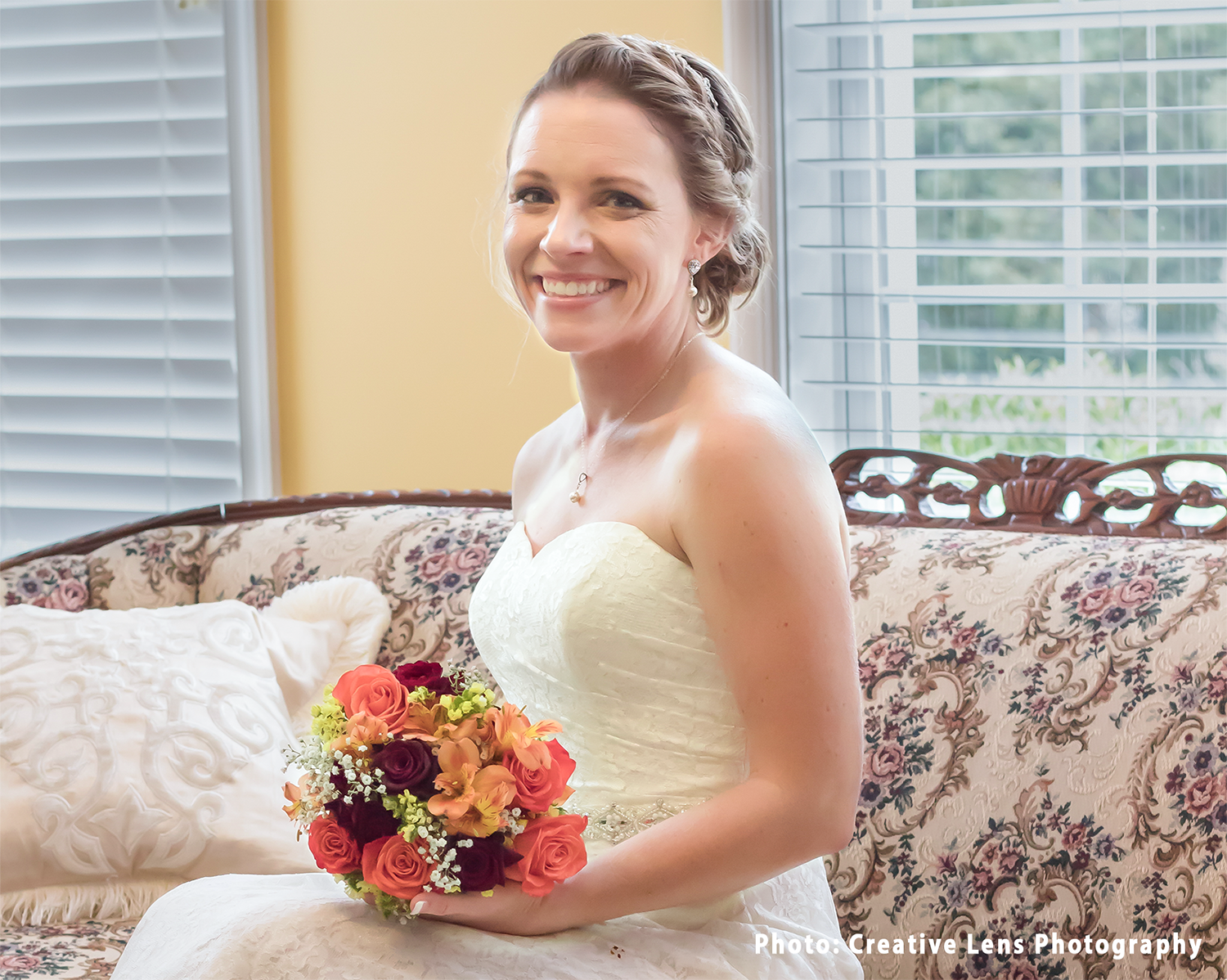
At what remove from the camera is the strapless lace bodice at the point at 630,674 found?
1337mm

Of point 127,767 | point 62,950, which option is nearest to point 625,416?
point 127,767

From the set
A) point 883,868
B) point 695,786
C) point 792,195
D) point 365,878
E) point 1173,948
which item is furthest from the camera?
point 792,195

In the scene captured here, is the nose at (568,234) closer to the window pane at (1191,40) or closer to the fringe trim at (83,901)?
the fringe trim at (83,901)

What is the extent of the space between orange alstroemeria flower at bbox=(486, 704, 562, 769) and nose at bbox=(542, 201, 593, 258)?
0.55 m

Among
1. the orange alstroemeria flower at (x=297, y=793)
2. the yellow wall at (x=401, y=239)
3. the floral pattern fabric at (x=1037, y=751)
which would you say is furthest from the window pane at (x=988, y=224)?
the orange alstroemeria flower at (x=297, y=793)

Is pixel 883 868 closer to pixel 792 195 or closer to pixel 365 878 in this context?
pixel 365 878

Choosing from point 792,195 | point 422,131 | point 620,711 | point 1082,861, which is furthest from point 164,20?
point 1082,861

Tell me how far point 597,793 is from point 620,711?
0.11m

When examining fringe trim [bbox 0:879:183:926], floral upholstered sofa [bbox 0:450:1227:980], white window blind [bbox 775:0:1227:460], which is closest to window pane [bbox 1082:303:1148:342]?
white window blind [bbox 775:0:1227:460]

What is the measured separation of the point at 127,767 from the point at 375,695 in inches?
36.9

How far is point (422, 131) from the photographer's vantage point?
2713 mm

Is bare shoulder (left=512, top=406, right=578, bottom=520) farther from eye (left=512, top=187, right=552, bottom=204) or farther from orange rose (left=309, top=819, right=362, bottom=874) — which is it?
orange rose (left=309, top=819, right=362, bottom=874)

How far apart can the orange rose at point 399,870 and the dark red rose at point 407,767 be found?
0.05 m

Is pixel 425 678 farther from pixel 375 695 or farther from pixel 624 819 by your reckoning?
pixel 624 819
